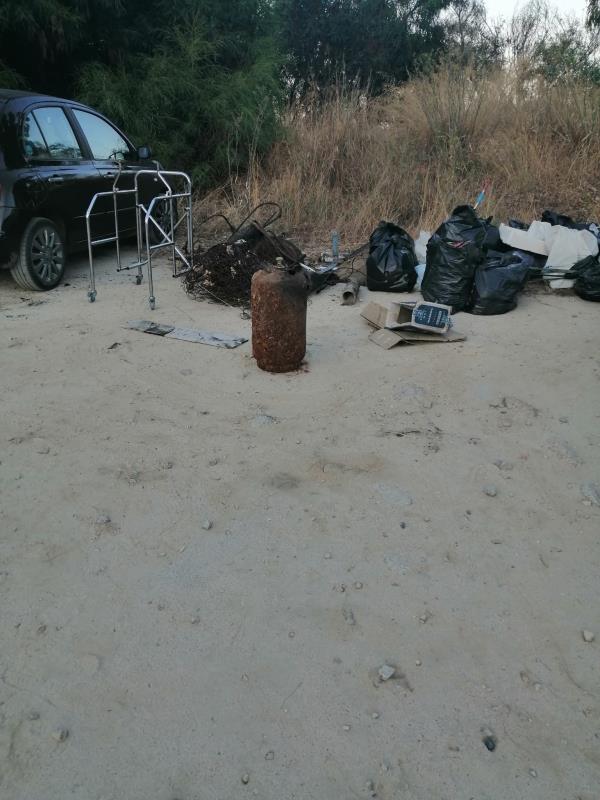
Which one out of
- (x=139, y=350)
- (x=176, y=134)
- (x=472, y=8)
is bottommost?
(x=139, y=350)

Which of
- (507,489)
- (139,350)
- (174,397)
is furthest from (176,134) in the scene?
(507,489)

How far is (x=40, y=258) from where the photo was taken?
6.30 meters

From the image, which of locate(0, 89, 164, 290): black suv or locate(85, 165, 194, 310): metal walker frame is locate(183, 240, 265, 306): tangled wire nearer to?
locate(85, 165, 194, 310): metal walker frame

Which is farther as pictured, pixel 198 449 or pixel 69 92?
pixel 69 92

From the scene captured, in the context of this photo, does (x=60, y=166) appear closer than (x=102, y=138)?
Yes

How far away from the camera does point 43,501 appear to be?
121 inches

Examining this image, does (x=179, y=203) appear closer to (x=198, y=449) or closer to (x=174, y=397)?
(x=174, y=397)

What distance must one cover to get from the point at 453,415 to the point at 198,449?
62.3 inches

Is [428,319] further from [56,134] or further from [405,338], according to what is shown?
[56,134]

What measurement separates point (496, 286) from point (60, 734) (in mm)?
5181

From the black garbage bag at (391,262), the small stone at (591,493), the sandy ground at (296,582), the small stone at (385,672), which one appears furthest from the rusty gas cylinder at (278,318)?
the small stone at (385,672)

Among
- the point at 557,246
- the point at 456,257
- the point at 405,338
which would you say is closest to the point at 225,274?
the point at 405,338

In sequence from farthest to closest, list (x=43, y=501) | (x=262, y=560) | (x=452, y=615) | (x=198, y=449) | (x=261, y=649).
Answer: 1. (x=198, y=449)
2. (x=43, y=501)
3. (x=262, y=560)
4. (x=452, y=615)
5. (x=261, y=649)

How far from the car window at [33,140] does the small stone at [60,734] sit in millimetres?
5463
